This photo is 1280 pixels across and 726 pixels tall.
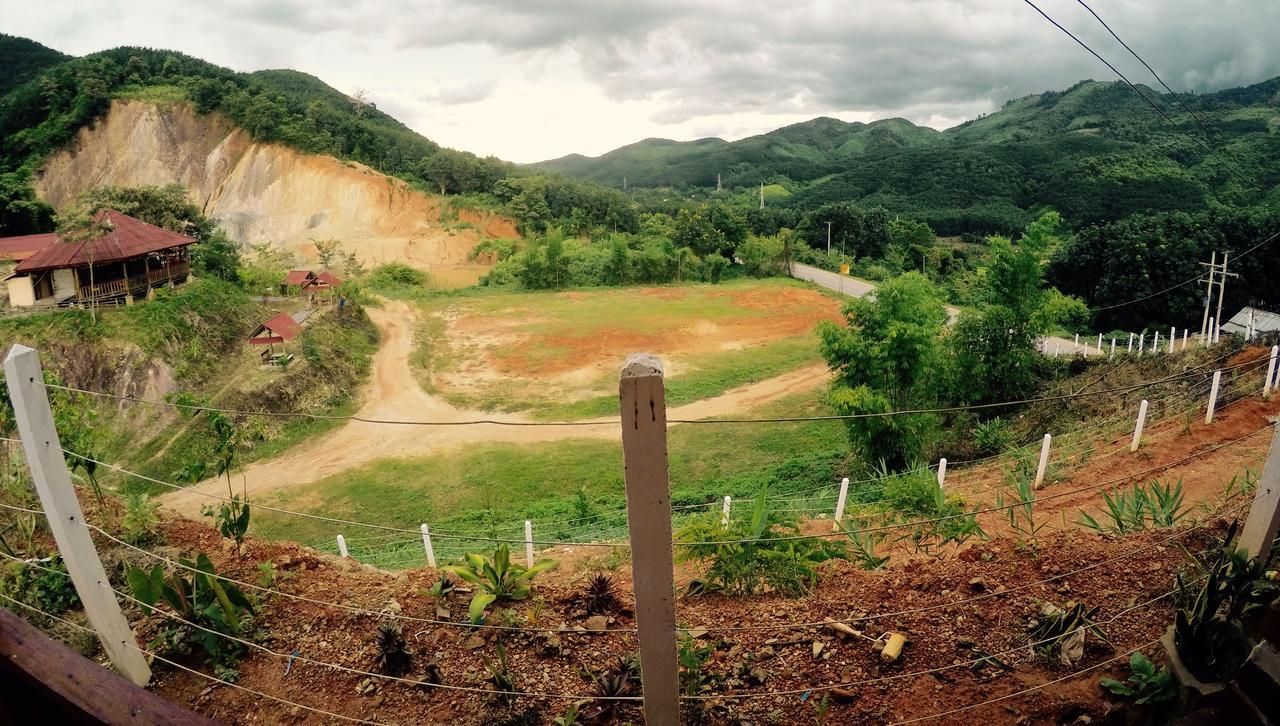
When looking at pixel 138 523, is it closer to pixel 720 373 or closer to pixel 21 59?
pixel 720 373

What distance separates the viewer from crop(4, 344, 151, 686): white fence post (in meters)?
2.08

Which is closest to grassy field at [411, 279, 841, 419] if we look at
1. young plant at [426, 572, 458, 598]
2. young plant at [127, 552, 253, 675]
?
young plant at [426, 572, 458, 598]

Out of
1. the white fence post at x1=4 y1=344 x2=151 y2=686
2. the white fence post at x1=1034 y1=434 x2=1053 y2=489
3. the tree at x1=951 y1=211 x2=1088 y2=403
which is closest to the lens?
the white fence post at x1=4 y1=344 x2=151 y2=686

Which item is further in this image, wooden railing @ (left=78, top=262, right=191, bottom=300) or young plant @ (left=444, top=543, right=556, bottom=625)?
wooden railing @ (left=78, top=262, right=191, bottom=300)

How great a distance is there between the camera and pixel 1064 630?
285 centimetres

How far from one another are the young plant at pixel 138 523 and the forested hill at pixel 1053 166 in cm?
1512

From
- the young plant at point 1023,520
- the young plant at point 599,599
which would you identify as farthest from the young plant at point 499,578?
the young plant at point 1023,520

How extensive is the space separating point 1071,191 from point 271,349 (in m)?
64.4

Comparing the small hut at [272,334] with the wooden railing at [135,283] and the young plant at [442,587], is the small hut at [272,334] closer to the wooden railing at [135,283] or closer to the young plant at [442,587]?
the wooden railing at [135,283]

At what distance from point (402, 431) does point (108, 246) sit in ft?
38.6

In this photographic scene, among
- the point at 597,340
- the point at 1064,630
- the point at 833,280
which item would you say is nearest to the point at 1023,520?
the point at 1064,630

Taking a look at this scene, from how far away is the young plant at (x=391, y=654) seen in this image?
Answer: 9.18 ft

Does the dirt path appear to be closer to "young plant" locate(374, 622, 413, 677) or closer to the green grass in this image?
the green grass

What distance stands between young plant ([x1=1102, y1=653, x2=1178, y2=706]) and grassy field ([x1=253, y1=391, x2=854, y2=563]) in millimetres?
8274
